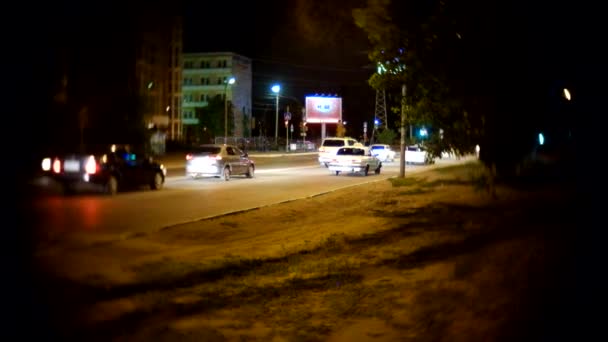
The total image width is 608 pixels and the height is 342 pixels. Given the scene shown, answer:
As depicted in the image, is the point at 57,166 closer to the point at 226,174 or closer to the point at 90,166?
the point at 90,166

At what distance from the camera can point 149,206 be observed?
64.0ft

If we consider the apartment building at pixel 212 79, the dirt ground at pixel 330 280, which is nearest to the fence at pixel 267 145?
the apartment building at pixel 212 79

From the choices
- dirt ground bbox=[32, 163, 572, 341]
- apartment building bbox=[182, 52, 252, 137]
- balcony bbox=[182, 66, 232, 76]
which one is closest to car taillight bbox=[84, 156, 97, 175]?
dirt ground bbox=[32, 163, 572, 341]

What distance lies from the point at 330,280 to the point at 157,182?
17006 millimetres

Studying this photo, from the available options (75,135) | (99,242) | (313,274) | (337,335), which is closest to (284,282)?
(313,274)

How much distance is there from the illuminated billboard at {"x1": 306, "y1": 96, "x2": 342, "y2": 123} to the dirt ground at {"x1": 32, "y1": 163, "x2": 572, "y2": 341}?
82.9 meters

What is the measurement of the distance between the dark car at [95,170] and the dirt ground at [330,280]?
27.7 feet

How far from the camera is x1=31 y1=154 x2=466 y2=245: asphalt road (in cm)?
1448

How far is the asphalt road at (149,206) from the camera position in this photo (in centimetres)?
1448

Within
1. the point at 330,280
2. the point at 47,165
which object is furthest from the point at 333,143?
the point at 330,280

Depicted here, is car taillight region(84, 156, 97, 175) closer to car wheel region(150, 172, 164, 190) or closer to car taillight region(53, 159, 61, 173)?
car taillight region(53, 159, 61, 173)

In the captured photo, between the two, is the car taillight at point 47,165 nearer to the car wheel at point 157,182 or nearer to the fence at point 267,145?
the car wheel at point 157,182

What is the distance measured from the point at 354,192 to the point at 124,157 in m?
7.76

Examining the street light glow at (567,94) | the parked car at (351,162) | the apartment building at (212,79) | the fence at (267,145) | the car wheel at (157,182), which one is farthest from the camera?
the apartment building at (212,79)
